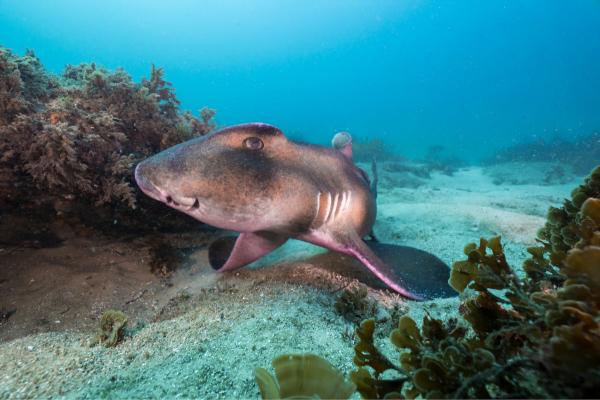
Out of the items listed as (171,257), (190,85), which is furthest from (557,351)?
(190,85)

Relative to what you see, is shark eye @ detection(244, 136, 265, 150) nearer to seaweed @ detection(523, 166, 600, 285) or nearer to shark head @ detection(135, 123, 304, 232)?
shark head @ detection(135, 123, 304, 232)

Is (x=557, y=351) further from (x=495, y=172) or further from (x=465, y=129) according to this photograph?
(x=465, y=129)

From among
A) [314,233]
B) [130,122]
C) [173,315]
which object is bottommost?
[173,315]

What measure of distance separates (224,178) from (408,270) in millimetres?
2545

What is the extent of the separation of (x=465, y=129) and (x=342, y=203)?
83824mm

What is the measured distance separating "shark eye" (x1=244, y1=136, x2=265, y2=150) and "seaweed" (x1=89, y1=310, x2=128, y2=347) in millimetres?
1795

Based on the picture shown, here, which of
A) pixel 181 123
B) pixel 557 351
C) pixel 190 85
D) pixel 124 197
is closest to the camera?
pixel 557 351

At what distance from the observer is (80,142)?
2.96m

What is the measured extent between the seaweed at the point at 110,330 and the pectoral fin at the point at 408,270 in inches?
89.7

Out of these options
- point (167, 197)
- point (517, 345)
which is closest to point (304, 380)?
point (517, 345)

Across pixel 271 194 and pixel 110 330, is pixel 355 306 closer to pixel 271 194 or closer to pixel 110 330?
pixel 271 194

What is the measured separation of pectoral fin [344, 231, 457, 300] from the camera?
260 cm

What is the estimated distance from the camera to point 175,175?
1902mm

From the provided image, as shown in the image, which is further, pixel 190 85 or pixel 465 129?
pixel 190 85
